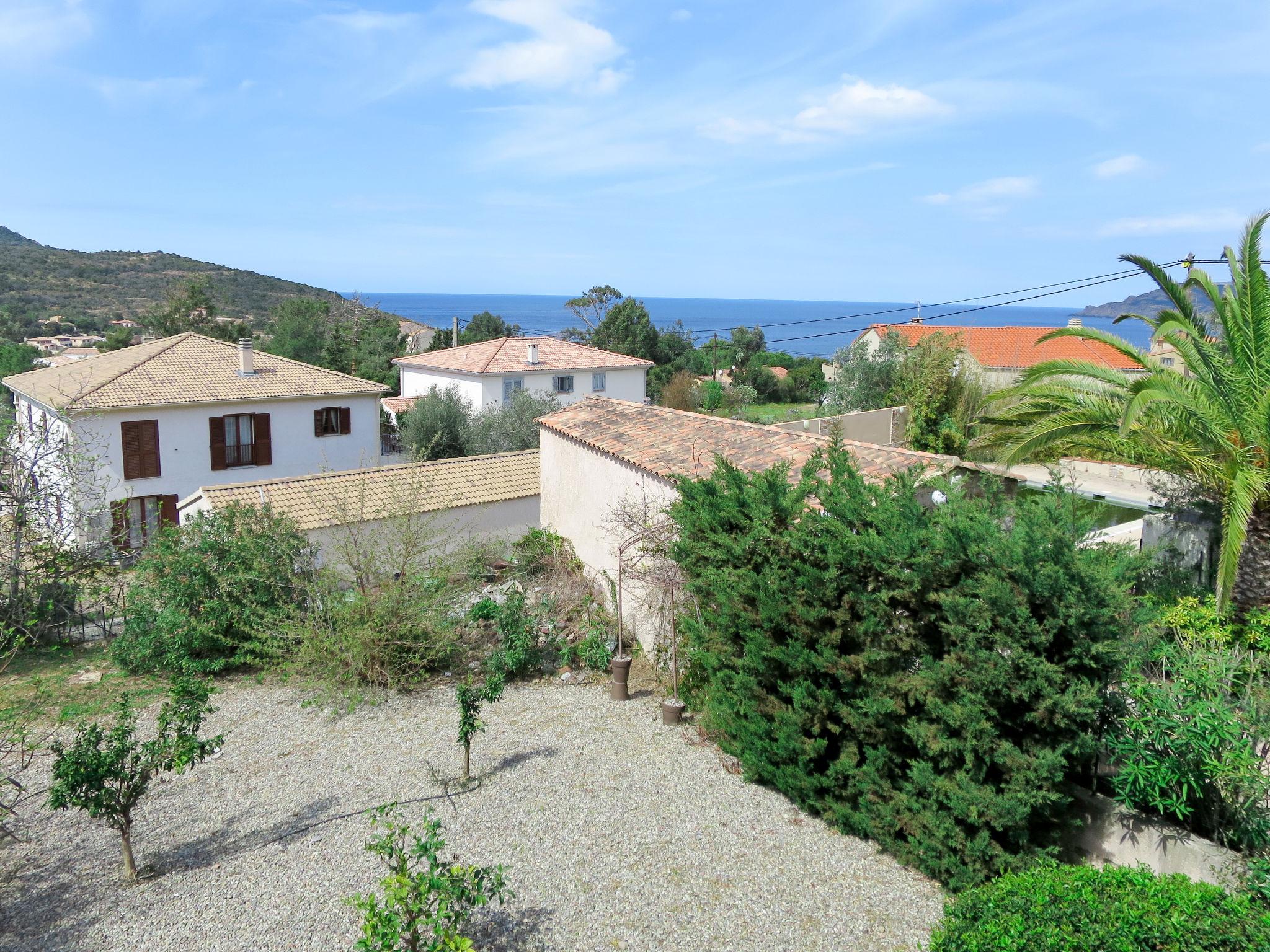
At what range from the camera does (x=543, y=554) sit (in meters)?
17.8

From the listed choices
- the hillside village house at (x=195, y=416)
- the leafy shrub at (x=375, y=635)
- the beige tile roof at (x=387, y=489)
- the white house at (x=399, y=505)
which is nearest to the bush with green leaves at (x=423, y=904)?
the leafy shrub at (x=375, y=635)

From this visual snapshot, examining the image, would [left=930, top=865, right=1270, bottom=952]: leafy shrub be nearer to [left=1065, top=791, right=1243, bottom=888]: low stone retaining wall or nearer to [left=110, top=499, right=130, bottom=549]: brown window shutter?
[left=1065, top=791, right=1243, bottom=888]: low stone retaining wall

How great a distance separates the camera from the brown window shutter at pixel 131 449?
24344 mm

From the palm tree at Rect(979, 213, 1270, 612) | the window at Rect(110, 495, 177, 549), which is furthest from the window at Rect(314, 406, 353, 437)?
the palm tree at Rect(979, 213, 1270, 612)

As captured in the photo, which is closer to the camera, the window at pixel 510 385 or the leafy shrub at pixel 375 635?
the leafy shrub at pixel 375 635

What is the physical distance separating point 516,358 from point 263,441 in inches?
589

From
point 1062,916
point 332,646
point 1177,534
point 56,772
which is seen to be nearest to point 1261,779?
point 1062,916

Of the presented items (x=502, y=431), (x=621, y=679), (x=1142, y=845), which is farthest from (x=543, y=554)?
(x=1142, y=845)

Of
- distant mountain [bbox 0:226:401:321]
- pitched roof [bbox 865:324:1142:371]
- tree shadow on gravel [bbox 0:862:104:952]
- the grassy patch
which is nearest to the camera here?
tree shadow on gravel [bbox 0:862:104:952]

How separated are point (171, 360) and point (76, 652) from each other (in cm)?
1502

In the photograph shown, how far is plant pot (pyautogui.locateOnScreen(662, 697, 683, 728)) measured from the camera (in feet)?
36.4

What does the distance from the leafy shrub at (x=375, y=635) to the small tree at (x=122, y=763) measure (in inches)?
176

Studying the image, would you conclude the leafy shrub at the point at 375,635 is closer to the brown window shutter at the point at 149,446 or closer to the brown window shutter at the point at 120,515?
the brown window shutter at the point at 120,515

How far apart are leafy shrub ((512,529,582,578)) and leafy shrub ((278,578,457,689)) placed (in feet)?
14.4
